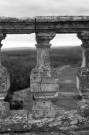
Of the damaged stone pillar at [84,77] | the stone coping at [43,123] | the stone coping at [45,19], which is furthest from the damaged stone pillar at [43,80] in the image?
the damaged stone pillar at [84,77]

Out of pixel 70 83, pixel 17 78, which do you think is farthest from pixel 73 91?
pixel 17 78

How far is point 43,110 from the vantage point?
177 inches

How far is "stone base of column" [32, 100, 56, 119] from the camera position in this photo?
4.49 metres

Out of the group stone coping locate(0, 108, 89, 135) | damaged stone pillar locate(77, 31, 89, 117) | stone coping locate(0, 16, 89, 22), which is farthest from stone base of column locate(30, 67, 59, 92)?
stone coping locate(0, 16, 89, 22)

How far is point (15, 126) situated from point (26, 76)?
2682 cm

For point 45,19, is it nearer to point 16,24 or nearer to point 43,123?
point 16,24

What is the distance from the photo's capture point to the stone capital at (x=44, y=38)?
441cm

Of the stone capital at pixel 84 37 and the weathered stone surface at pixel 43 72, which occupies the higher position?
the stone capital at pixel 84 37

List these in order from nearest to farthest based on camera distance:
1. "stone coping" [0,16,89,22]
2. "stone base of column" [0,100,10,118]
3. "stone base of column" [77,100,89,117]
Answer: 1. "stone coping" [0,16,89,22]
2. "stone base of column" [0,100,10,118]
3. "stone base of column" [77,100,89,117]

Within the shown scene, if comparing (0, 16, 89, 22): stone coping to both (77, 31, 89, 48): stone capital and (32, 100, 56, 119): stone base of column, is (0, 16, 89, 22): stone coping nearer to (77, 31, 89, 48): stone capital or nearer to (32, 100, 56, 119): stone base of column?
(77, 31, 89, 48): stone capital

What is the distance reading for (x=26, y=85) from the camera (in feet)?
103

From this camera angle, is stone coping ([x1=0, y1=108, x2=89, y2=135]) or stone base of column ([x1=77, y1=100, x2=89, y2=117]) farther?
stone base of column ([x1=77, y1=100, x2=89, y2=117])

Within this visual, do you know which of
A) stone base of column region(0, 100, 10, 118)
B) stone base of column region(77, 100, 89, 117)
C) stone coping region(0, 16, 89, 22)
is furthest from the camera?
stone base of column region(77, 100, 89, 117)

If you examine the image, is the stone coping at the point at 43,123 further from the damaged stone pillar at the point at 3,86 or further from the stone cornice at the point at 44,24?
the stone cornice at the point at 44,24
